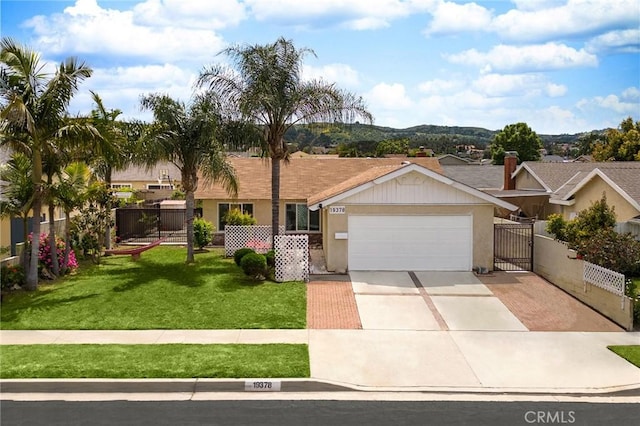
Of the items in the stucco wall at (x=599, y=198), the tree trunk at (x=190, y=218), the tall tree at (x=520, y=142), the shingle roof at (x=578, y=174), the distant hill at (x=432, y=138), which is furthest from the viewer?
the tall tree at (x=520, y=142)

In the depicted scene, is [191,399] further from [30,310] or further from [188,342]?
[30,310]

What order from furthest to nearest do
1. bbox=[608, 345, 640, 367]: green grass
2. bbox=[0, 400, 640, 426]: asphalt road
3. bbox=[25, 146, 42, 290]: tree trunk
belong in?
bbox=[25, 146, 42, 290]: tree trunk < bbox=[608, 345, 640, 367]: green grass < bbox=[0, 400, 640, 426]: asphalt road

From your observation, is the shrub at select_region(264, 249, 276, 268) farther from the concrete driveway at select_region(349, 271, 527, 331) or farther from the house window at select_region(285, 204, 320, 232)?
the house window at select_region(285, 204, 320, 232)

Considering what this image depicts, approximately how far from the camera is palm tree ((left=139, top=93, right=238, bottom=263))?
62.9 feet

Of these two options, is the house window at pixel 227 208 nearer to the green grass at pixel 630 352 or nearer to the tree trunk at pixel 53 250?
the tree trunk at pixel 53 250

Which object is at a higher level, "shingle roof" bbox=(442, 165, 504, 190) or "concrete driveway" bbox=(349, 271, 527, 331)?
"shingle roof" bbox=(442, 165, 504, 190)

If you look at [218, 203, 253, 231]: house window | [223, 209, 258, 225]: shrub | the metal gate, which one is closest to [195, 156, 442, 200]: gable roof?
[218, 203, 253, 231]: house window

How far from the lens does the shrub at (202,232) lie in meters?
23.8

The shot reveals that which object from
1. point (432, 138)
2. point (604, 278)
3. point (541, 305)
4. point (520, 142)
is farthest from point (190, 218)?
point (432, 138)

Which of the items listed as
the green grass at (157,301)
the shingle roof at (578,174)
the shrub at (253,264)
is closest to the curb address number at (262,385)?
the green grass at (157,301)

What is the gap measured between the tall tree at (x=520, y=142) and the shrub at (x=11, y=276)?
76657mm

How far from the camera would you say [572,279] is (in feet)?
54.7

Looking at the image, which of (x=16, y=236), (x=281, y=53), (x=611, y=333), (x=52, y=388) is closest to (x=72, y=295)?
(x=16, y=236)

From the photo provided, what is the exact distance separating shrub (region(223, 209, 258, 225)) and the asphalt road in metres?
15.1
